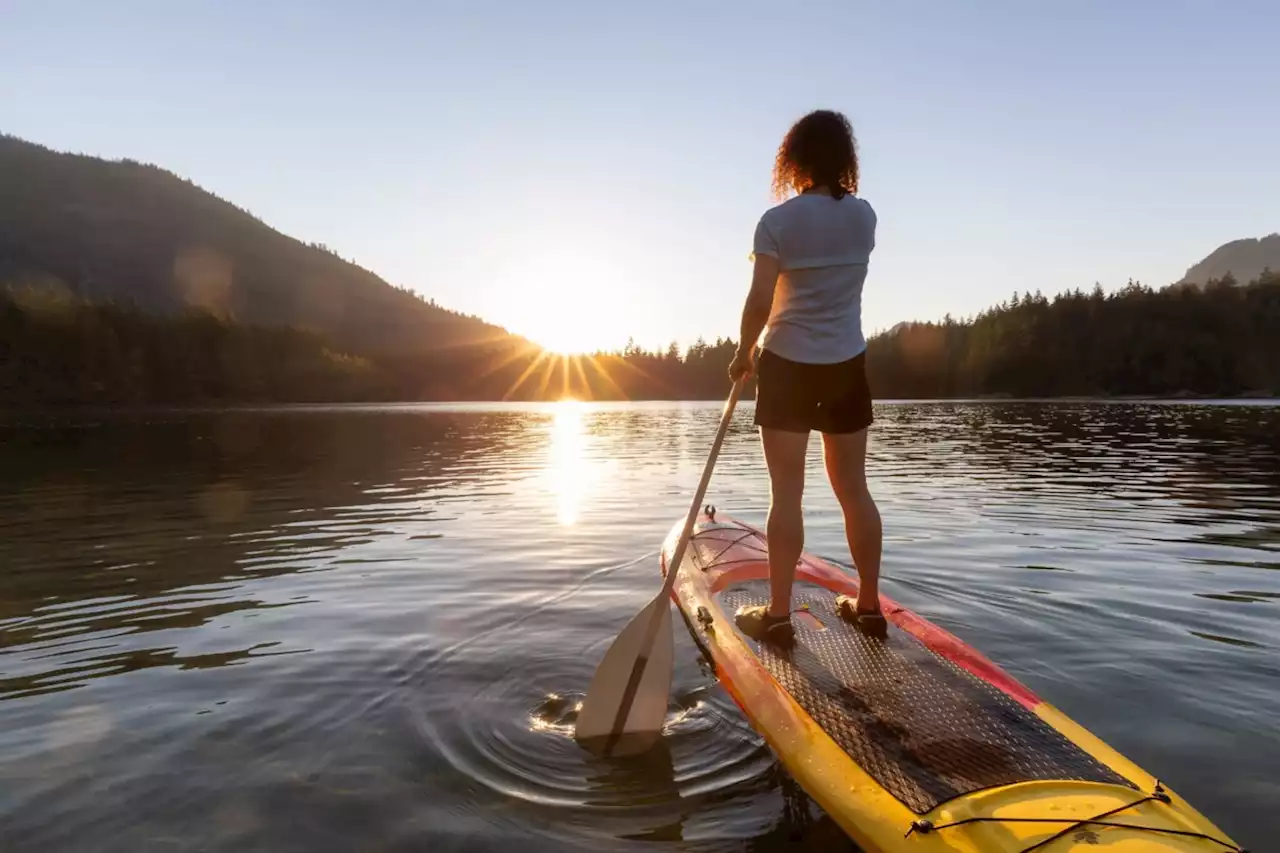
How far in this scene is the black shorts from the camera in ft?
14.4

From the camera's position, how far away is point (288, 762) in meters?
4.21

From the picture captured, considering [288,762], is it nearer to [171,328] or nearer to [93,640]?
[93,640]

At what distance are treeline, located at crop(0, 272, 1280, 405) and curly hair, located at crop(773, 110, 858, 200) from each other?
95.5 meters

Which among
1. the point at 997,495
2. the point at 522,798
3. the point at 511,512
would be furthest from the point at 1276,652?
the point at 511,512

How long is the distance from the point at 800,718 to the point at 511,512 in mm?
10148

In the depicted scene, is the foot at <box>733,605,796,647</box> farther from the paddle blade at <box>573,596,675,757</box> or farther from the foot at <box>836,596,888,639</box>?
the paddle blade at <box>573,596,675,757</box>

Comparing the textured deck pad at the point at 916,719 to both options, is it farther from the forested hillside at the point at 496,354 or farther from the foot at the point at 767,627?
the forested hillside at the point at 496,354

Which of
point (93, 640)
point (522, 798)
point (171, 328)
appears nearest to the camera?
point (522, 798)

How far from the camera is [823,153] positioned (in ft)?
14.7

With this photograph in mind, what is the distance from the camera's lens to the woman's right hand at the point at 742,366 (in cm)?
462

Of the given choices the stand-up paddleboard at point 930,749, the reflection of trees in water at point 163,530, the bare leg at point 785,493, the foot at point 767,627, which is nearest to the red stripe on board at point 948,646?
the stand-up paddleboard at point 930,749

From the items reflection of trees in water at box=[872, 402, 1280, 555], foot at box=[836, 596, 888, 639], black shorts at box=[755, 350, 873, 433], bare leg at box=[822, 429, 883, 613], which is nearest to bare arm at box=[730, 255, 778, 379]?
black shorts at box=[755, 350, 873, 433]

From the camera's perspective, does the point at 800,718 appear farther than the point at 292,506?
No

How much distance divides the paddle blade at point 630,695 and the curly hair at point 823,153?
8.81 ft
